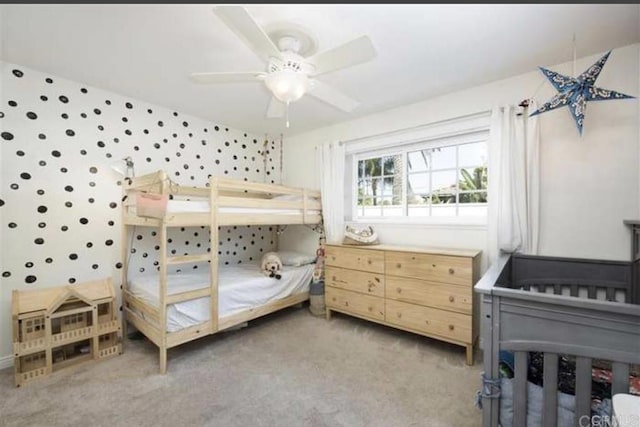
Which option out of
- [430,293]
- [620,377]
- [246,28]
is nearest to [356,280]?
[430,293]

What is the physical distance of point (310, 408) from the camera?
167 cm

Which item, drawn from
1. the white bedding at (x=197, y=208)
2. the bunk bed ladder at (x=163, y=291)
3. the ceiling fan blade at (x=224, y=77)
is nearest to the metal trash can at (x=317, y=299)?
the white bedding at (x=197, y=208)

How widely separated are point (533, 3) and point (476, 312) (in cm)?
214

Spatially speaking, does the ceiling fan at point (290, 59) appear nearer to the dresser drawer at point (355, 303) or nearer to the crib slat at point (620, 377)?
the crib slat at point (620, 377)

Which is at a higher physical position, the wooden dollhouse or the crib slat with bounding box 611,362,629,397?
the crib slat with bounding box 611,362,629,397

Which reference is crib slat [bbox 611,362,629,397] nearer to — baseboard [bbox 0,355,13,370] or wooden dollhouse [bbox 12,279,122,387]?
wooden dollhouse [bbox 12,279,122,387]

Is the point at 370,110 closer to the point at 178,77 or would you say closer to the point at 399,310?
the point at 178,77

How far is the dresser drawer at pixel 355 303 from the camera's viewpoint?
2662 mm

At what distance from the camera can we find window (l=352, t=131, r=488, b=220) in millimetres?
2627

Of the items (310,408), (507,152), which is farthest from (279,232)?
(507,152)

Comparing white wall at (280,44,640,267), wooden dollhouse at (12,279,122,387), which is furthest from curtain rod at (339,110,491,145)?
wooden dollhouse at (12,279,122,387)

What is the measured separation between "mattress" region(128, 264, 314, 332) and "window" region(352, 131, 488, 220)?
1210 mm

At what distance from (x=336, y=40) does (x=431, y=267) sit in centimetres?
189

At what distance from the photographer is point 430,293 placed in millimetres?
2336
